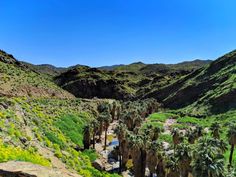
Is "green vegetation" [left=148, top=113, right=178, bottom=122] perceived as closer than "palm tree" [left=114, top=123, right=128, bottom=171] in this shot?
No

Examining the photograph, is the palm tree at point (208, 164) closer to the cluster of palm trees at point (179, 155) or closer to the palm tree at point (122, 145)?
the cluster of palm trees at point (179, 155)

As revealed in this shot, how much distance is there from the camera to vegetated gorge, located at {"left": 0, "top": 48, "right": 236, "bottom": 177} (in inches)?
1257

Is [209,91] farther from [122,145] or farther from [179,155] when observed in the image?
[179,155]

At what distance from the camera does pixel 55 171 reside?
45.7 ft

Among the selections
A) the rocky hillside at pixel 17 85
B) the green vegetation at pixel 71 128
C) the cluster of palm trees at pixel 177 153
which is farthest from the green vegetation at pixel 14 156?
the rocky hillside at pixel 17 85

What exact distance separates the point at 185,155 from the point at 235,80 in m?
120

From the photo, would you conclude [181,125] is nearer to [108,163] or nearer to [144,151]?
[108,163]

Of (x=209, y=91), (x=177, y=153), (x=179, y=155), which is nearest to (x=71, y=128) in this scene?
(x=177, y=153)

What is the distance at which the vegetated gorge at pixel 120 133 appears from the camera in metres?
31.9

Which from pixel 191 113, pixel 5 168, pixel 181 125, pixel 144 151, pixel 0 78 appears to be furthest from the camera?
pixel 191 113

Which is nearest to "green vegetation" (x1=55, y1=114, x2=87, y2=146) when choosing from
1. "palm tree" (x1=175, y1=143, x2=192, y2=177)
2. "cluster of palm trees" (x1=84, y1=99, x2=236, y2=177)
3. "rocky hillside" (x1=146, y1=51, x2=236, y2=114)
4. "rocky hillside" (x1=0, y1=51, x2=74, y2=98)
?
"cluster of palm trees" (x1=84, y1=99, x2=236, y2=177)

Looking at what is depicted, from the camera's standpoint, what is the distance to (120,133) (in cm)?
7275

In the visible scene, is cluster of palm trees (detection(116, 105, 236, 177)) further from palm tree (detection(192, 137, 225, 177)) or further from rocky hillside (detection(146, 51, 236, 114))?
rocky hillside (detection(146, 51, 236, 114))

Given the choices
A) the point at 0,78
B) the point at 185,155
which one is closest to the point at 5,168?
the point at 185,155
